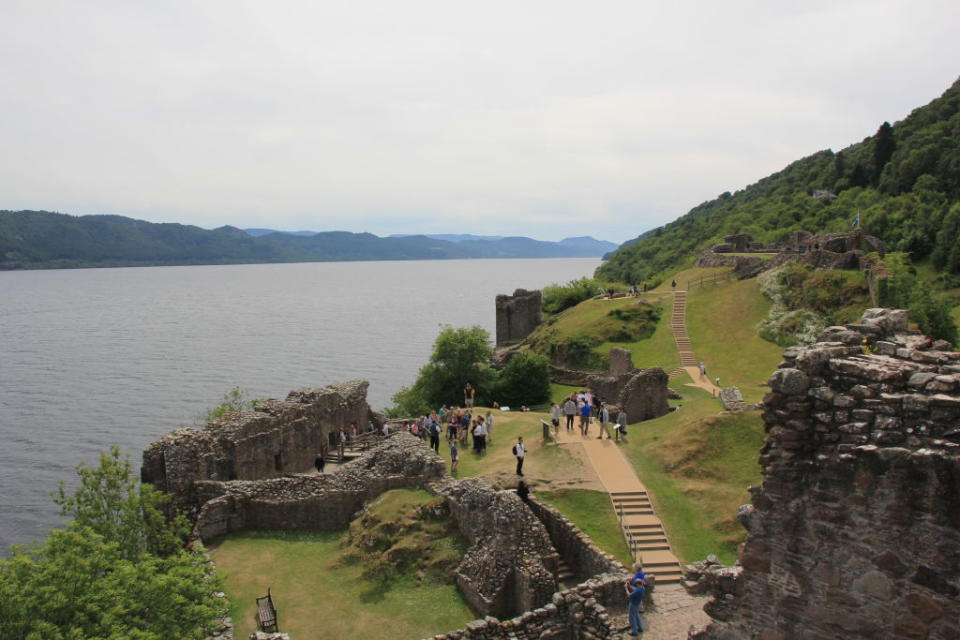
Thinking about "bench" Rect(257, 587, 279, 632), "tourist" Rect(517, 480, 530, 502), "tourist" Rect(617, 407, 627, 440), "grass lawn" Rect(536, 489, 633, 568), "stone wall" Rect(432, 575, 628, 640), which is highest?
"tourist" Rect(617, 407, 627, 440)

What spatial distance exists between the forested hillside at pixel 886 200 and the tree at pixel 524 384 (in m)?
43.7

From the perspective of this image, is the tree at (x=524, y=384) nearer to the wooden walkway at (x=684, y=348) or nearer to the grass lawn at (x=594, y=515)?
the wooden walkway at (x=684, y=348)

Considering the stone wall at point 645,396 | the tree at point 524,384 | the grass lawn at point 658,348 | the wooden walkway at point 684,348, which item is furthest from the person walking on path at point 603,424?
the tree at point 524,384

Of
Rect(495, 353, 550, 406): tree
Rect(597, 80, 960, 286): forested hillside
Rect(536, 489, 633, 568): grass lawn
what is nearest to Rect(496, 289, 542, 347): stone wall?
Rect(495, 353, 550, 406): tree

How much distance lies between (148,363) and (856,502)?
91.9 m

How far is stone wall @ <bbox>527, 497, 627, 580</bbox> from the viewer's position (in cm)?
1827

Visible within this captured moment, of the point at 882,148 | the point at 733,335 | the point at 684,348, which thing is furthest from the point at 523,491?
the point at 882,148

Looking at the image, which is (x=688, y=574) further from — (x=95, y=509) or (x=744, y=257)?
(x=744, y=257)

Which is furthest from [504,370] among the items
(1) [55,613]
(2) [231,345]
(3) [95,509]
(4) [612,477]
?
(2) [231,345]

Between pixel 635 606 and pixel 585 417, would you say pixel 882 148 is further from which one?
pixel 635 606

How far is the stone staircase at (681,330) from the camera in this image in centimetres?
4641

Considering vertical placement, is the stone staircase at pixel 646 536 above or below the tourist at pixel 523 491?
below

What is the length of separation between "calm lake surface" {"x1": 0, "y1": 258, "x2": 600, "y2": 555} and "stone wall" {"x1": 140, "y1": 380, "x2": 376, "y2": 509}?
19.0 meters

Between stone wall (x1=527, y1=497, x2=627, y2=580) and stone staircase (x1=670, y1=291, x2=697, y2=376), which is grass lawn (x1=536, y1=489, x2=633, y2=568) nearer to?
stone wall (x1=527, y1=497, x2=627, y2=580)
